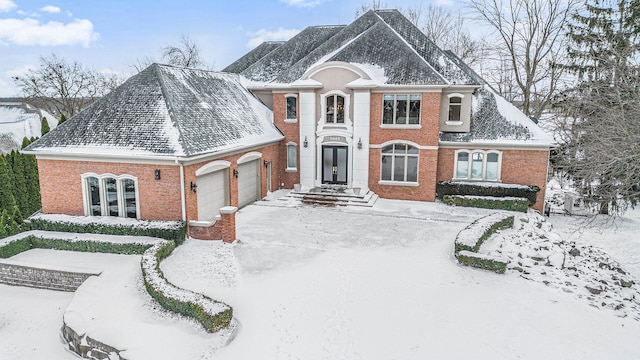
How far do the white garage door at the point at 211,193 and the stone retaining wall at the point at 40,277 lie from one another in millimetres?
4587

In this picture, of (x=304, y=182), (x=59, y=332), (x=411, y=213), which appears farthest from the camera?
(x=304, y=182)

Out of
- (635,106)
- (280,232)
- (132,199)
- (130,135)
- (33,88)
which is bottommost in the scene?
(280,232)

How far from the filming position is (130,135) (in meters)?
14.4

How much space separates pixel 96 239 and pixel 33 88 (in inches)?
1264

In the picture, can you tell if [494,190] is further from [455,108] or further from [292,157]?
[292,157]

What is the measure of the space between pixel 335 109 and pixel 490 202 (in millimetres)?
8763

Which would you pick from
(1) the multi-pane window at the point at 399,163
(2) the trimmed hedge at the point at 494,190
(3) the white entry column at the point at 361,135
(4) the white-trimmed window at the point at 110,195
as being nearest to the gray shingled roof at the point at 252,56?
(3) the white entry column at the point at 361,135

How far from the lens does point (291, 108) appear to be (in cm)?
2145

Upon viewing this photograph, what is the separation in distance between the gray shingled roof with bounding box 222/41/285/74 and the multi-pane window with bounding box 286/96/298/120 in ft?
21.7

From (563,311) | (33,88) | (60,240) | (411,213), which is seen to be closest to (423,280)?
(563,311)

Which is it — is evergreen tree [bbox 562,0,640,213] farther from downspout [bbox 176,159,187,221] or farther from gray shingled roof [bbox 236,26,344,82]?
gray shingled roof [bbox 236,26,344,82]

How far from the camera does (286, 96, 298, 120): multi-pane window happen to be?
2127cm

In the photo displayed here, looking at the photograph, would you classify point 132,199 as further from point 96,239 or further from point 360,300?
point 360,300

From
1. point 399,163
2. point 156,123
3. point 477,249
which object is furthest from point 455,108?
point 156,123
